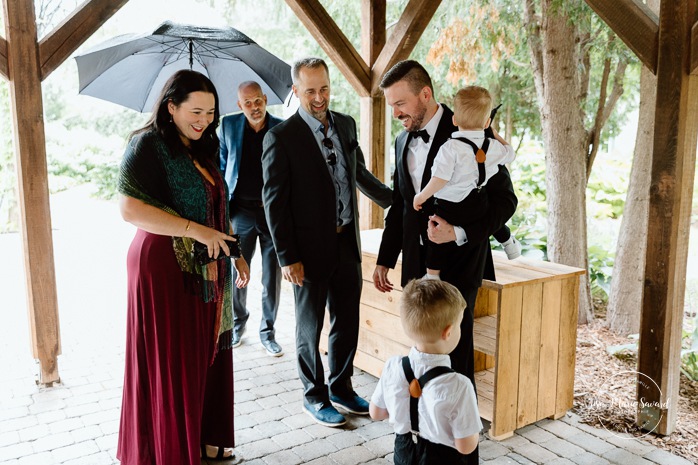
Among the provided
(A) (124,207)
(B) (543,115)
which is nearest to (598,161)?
(B) (543,115)

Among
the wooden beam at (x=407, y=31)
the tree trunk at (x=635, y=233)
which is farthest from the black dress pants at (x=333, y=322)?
the tree trunk at (x=635, y=233)

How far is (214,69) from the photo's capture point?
4.00 meters

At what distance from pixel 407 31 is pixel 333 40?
0.52 meters

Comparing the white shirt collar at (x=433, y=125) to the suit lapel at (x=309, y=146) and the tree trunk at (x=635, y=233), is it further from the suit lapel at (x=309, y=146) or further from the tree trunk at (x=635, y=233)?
the tree trunk at (x=635, y=233)

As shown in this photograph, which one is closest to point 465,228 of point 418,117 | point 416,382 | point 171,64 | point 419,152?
point 419,152

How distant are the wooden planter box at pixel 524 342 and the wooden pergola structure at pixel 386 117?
14.5 inches

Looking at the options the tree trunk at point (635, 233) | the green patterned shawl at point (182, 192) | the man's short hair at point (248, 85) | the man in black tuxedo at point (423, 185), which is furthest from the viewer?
the tree trunk at point (635, 233)

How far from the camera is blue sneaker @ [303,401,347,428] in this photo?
3115mm

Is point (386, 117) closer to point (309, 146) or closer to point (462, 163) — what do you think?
point (309, 146)

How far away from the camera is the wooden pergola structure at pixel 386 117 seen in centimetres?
279

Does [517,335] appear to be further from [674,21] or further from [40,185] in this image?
[40,185]

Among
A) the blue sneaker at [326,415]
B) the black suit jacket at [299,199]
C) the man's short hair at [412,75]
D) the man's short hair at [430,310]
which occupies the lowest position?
the blue sneaker at [326,415]

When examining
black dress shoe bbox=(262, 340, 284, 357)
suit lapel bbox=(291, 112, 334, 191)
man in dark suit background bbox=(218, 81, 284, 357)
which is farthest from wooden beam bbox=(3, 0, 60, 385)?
suit lapel bbox=(291, 112, 334, 191)

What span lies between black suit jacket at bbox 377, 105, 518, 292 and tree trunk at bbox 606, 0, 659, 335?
7.75 feet
